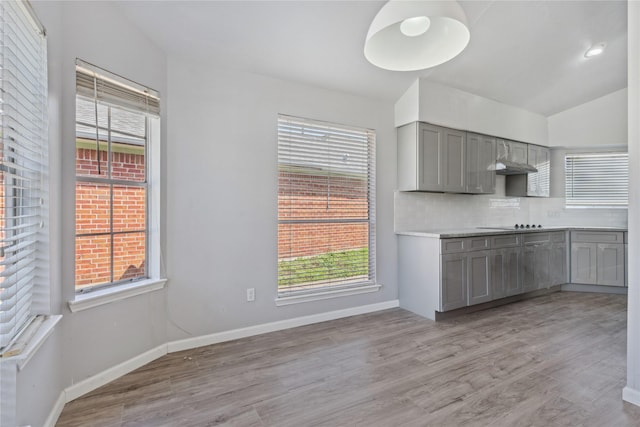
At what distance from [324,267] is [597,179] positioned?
486 centimetres

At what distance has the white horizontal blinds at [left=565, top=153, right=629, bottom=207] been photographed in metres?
4.98

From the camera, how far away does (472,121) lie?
4.03 m

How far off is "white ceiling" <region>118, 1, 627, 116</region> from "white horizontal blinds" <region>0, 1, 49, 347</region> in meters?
0.94

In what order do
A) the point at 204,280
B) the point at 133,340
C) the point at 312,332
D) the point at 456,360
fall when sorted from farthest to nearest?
1. the point at 312,332
2. the point at 204,280
3. the point at 456,360
4. the point at 133,340

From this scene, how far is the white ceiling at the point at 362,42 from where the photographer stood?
2.41 meters

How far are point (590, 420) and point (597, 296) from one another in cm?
359

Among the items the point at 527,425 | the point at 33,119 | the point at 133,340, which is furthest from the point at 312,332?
the point at 33,119

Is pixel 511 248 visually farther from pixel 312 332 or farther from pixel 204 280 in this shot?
pixel 204 280

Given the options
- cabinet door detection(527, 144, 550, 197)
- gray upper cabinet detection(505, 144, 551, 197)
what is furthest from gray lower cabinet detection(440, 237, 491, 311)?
cabinet door detection(527, 144, 550, 197)

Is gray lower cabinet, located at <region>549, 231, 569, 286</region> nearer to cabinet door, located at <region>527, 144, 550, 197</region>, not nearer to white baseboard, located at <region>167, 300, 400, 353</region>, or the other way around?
cabinet door, located at <region>527, 144, 550, 197</region>

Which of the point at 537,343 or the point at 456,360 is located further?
the point at 537,343

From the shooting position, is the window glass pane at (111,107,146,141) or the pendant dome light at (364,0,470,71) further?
the window glass pane at (111,107,146,141)

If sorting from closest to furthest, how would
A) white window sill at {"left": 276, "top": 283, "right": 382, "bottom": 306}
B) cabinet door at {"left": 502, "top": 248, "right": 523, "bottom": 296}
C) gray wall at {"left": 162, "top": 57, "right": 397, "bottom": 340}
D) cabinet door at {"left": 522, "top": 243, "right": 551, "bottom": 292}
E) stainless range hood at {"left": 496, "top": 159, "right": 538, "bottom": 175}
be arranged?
gray wall at {"left": 162, "top": 57, "right": 397, "bottom": 340}, white window sill at {"left": 276, "top": 283, "right": 382, "bottom": 306}, cabinet door at {"left": 502, "top": 248, "right": 523, "bottom": 296}, cabinet door at {"left": 522, "top": 243, "right": 551, "bottom": 292}, stainless range hood at {"left": 496, "top": 159, "right": 538, "bottom": 175}

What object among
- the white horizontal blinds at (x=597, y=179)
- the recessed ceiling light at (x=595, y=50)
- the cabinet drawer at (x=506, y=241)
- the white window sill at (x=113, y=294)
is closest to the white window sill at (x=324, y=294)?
the white window sill at (x=113, y=294)
